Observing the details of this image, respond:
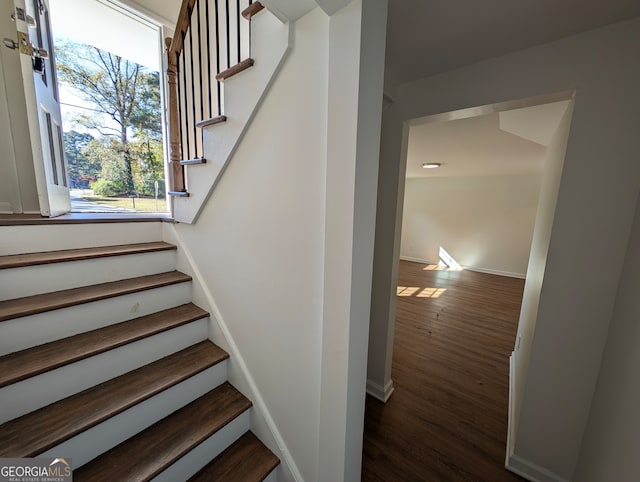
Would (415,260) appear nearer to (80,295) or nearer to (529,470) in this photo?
(529,470)

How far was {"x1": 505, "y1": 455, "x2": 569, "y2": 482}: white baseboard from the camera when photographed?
1.35m

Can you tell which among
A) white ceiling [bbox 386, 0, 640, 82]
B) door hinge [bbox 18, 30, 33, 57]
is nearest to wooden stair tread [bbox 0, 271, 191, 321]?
door hinge [bbox 18, 30, 33, 57]

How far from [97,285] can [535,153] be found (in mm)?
5162

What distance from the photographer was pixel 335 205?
32.4 inches

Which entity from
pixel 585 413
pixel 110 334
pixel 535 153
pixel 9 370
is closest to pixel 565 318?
pixel 585 413

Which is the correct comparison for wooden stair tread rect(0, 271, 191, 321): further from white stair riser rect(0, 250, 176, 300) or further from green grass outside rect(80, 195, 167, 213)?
green grass outside rect(80, 195, 167, 213)

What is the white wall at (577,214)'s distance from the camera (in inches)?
41.3

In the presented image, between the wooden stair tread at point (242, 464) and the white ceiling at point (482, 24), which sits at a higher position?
the white ceiling at point (482, 24)

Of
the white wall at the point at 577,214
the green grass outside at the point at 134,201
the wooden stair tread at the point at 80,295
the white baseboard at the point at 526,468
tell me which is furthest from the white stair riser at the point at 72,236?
the white baseboard at the point at 526,468

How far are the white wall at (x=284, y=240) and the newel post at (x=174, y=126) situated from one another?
532mm

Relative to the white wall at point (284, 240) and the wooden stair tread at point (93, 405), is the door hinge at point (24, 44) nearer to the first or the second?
the white wall at point (284, 240)

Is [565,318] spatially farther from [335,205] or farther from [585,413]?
[335,205]

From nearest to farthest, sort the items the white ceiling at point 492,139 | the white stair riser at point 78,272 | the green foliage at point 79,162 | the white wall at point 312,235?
1. the white wall at point 312,235
2. the white stair riser at point 78,272
3. the white ceiling at point 492,139
4. the green foliage at point 79,162

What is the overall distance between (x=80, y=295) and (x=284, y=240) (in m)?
1.21
